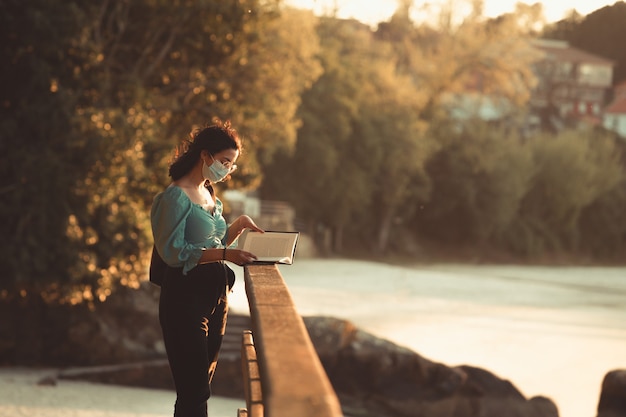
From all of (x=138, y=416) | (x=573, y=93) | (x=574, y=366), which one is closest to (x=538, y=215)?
(x=573, y=93)

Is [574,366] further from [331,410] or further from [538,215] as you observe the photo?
[331,410]

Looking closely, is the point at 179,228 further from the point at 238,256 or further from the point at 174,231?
the point at 238,256

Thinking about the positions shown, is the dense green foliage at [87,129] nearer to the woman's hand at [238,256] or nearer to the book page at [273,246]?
the book page at [273,246]

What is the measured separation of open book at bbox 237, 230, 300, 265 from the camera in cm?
325

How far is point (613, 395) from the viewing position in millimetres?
11375

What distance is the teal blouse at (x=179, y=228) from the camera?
3064 millimetres

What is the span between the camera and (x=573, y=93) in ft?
150

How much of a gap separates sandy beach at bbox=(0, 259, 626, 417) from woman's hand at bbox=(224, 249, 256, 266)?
27.7ft

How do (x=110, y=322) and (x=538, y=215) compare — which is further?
(x=538, y=215)

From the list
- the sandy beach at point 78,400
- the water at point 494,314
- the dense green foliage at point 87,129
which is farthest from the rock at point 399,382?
the water at point 494,314

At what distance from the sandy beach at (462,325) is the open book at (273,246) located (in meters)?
8.30

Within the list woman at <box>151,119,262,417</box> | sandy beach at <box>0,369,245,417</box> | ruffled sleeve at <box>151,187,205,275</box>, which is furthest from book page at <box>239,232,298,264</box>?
sandy beach at <box>0,369,245,417</box>

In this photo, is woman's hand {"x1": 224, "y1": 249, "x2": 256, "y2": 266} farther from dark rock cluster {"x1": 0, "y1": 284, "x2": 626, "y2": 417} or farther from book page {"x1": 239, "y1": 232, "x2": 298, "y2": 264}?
dark rock cluster {"x1": 0, "y1": 284, "x2": 626, "y2": 417}

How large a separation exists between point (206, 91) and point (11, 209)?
364cm
